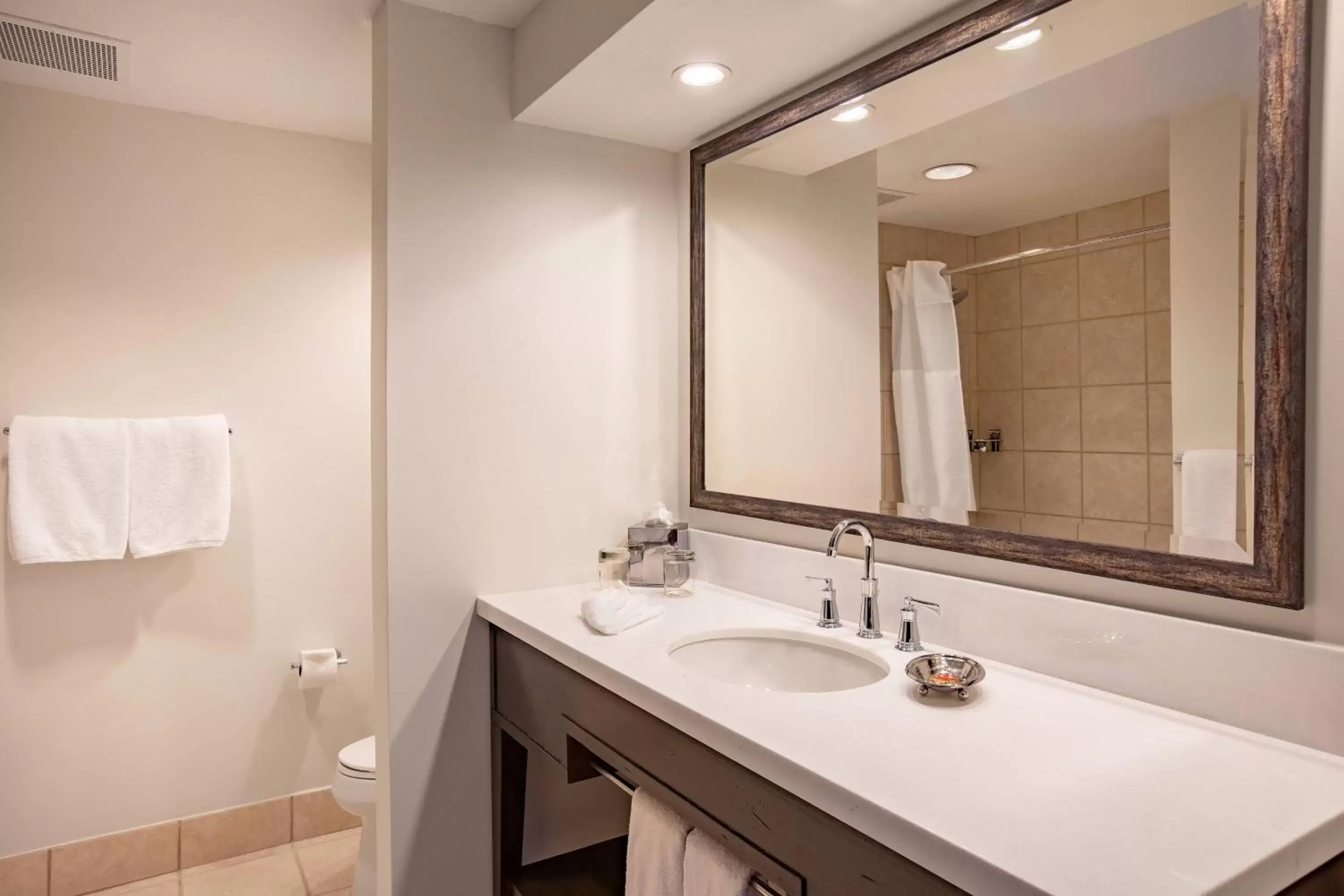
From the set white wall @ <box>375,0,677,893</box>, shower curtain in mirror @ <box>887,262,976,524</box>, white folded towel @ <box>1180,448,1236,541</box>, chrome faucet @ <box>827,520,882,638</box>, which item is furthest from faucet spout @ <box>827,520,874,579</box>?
white wall @ <box>375,0,677,893</box>

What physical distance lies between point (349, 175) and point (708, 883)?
240 centimetres

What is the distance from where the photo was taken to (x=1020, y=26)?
127cm

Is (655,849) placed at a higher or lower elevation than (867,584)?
lower

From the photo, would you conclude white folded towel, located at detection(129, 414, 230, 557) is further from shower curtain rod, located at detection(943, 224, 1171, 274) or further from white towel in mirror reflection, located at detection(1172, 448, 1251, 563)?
white towel in mirror reflection, located at detection(1172, 448, 1251, 563)

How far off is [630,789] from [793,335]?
3.15 ft

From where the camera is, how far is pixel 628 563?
6.28ft

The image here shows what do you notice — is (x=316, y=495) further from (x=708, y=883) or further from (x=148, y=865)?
(x=708, y=883)

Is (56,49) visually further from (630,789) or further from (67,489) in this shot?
(630,789)

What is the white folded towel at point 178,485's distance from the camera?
92.0 inches

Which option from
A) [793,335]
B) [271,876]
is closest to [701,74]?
[793,335]

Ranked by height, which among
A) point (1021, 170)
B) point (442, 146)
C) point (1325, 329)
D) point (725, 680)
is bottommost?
point (725, 680)

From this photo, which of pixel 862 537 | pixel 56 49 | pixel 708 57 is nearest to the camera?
pixel 862 537

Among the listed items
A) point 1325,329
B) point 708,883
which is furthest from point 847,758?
point 1325,329

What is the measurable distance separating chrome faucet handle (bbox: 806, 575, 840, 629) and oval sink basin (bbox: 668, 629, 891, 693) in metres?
0.06
